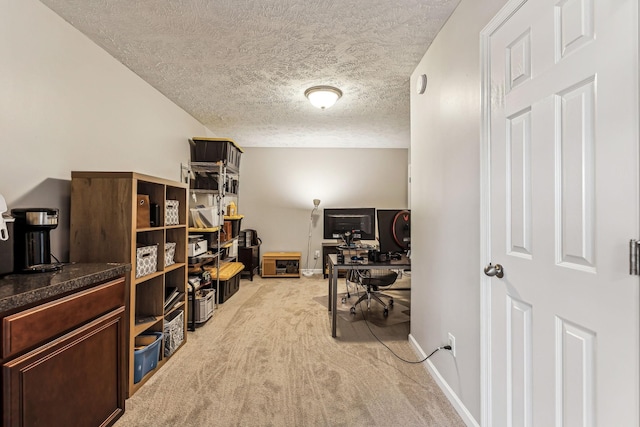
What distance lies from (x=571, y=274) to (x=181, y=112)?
4078mm

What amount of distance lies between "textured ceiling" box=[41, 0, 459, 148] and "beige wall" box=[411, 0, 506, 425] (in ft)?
1.04

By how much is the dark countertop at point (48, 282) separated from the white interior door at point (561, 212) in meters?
1.96

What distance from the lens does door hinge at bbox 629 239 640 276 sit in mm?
792

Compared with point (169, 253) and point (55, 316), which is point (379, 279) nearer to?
point (169, 253)

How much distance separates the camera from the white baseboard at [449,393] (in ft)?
5.56

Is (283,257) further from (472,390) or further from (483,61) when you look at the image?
(483,61)

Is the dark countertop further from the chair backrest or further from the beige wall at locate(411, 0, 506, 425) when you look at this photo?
the chair backrest

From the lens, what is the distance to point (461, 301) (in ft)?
5.92

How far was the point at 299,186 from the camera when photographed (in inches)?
240

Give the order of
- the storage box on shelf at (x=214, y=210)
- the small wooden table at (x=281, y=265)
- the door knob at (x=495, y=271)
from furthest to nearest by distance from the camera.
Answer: the small wooden table at (x=281, y=265), the storage box on shelf at (x=214, y=210), the door knob at (x=495, y=271)

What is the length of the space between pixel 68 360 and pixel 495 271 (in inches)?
78.8

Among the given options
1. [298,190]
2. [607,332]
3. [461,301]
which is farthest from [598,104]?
[298,190]

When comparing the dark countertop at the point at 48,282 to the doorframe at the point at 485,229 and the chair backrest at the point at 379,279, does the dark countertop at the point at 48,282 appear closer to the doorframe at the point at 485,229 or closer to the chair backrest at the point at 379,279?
the doorframe at the point at 485,229

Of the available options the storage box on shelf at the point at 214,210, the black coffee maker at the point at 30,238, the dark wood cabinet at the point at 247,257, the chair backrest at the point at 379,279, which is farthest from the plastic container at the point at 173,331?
the dark wood cabinet at the point at 247,257
